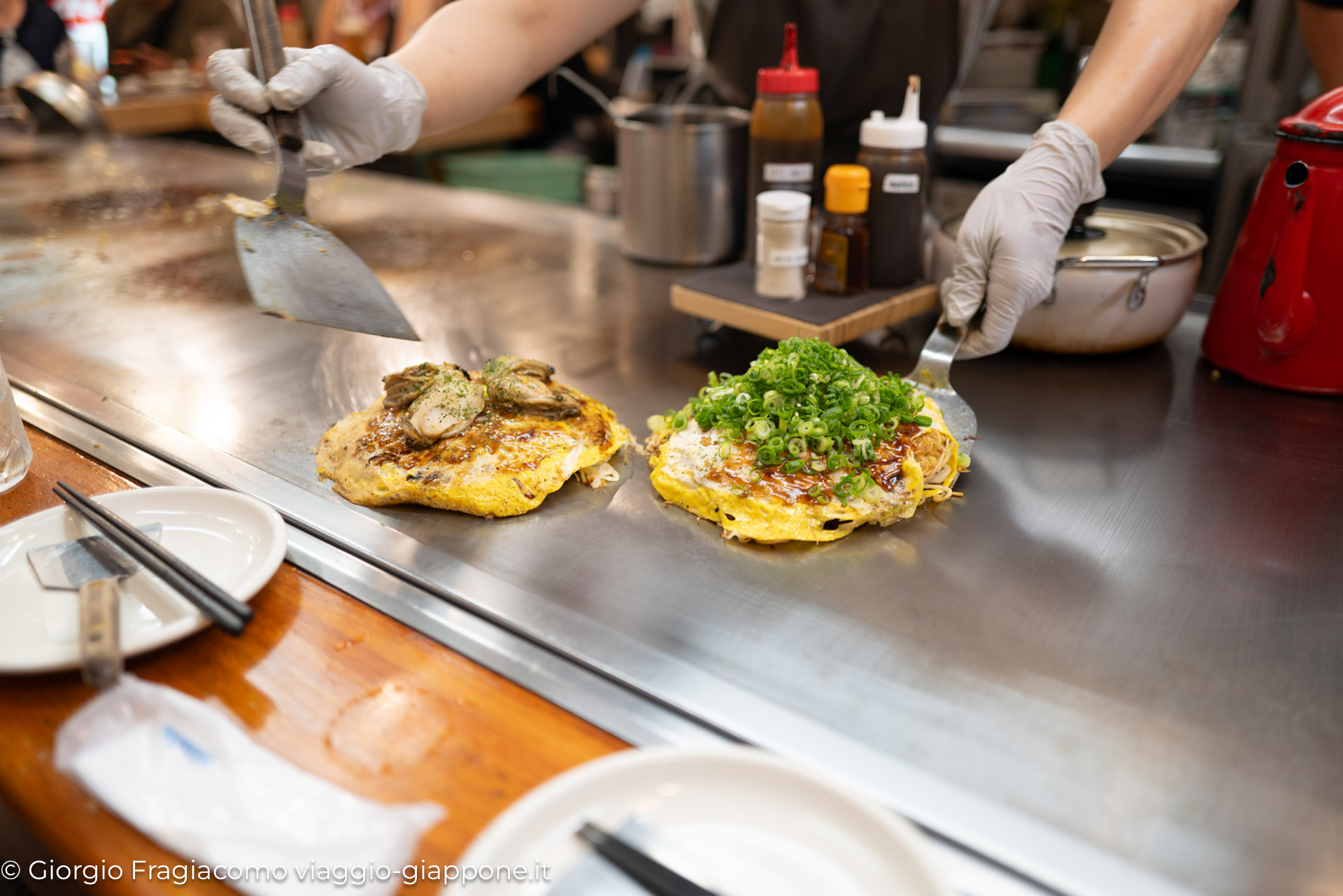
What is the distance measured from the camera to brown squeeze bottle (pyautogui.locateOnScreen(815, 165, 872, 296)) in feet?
4.67

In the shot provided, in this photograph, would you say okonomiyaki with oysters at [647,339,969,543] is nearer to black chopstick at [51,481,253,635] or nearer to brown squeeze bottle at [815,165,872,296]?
brown squeeze bottle at [815,165,872,296]

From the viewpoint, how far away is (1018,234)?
131 cm

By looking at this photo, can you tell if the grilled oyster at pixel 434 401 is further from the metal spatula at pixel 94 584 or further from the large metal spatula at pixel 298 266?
the metal spatula at pixel 94 584

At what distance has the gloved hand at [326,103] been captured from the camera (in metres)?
1.43

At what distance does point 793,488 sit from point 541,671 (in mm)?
421

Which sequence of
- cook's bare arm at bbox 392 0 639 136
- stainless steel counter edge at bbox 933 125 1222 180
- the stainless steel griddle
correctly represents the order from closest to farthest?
the stainless steel griddle → cook's bare arm at bbox 392 0 639 136 → stainless steel counter edge at bbox 933 125 1222 180

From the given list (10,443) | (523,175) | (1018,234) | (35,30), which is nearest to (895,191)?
(1018,234)

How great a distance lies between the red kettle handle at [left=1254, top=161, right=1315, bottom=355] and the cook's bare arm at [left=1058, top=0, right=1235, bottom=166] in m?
0.26

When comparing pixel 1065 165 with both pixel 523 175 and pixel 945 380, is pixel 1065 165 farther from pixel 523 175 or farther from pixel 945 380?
pixel 523 175

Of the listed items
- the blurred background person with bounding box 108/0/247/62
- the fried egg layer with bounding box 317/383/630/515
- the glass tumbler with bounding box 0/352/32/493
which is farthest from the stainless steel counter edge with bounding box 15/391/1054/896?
the blurred background person with bounding box 108/0/247/62

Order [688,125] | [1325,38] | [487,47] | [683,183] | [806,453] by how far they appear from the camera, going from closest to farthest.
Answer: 1. [806,453]
2. [1325,38]
3. [487,47]
4. [683,183]
5. [688,125]

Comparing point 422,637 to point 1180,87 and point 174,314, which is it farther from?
point 1180,87

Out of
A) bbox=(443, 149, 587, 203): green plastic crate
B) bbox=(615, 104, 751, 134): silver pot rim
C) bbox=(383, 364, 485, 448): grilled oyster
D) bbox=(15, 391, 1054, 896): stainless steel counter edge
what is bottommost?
bbox=(443, 149, 587, 203): green plastic crate

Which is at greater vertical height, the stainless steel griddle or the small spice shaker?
the small spice shaker
